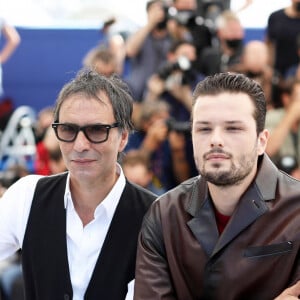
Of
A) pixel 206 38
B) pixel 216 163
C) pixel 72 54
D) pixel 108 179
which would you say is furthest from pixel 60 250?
pixel 72 54

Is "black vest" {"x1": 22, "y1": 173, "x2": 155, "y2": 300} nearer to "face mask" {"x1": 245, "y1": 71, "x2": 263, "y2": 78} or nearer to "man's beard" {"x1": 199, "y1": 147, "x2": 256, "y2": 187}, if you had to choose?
"man's beard" {"x1": 199, "y1": 147, "x2": 256, "y2": 187}

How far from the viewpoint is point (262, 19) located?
7.68m

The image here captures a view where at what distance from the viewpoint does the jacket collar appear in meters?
2.36

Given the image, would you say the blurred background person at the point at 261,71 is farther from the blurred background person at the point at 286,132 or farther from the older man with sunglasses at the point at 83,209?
the older man with sunglasses at the point at 83,209

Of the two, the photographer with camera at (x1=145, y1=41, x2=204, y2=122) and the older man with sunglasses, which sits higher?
the photographer with camera at (x1=145, y1=41, x2=204, y2=122)

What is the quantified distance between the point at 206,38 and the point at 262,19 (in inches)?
43.2

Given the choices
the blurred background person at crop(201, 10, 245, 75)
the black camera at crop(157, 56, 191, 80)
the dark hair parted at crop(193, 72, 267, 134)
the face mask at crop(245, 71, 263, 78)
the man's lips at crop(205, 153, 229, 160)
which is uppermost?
the blurred background person at crop(201, 10, 245, 75)

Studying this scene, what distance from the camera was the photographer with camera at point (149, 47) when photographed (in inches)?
263

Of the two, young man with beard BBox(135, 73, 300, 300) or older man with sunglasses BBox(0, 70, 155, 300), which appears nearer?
young man with beard BBox(135, 73, 300, 300)

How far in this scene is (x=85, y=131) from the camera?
2.64 metres

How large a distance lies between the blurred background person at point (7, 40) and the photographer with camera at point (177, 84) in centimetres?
174

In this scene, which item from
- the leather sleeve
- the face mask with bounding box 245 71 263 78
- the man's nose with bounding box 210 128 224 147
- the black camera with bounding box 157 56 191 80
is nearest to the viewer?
the man's nose with bounding box 210 128 224 147

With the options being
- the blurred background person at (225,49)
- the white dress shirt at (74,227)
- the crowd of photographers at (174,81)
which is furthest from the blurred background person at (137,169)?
the white dress shirt at (74,227)

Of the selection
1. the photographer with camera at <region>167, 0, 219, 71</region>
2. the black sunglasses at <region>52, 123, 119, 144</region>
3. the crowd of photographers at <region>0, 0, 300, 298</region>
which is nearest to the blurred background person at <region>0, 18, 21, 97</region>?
the crowd of photographers at <region>0, 0, 300, 298</region>
